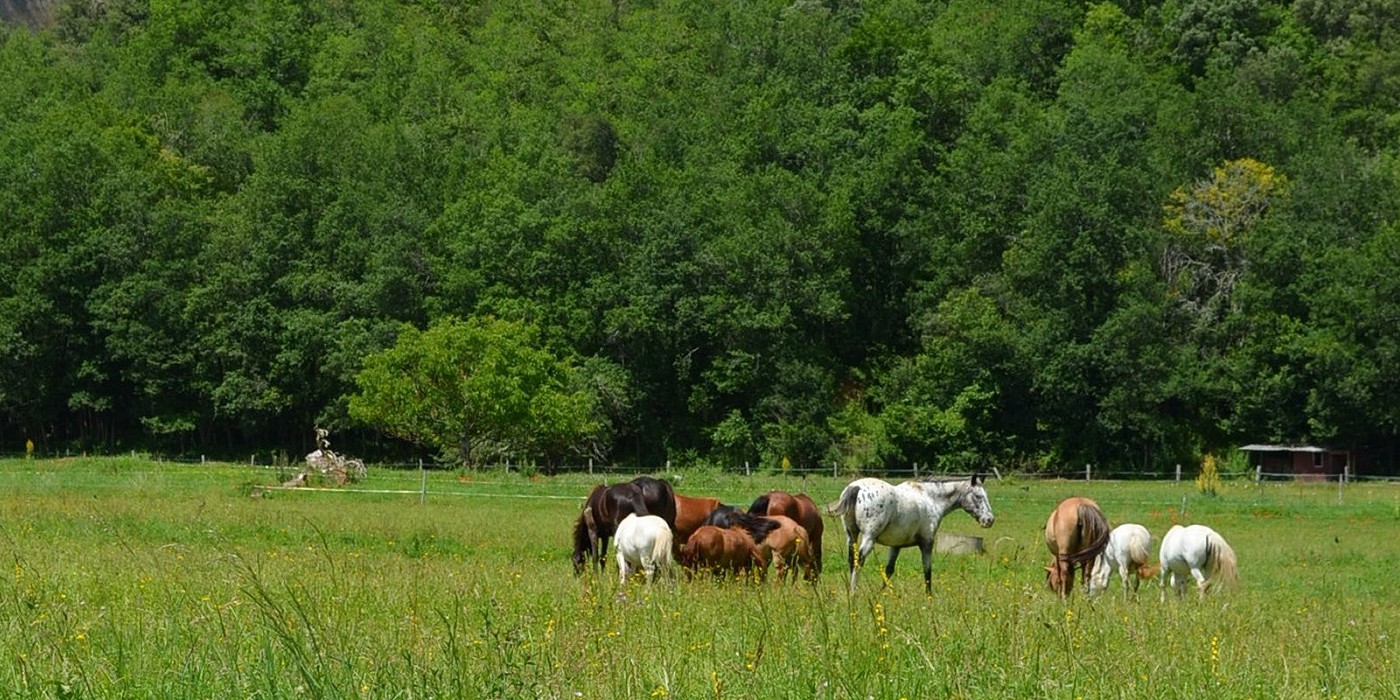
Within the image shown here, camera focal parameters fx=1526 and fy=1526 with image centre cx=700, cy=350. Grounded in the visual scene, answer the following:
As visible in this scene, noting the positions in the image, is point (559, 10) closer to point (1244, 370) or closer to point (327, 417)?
point (327, 417)

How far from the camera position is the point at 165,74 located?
120250mm

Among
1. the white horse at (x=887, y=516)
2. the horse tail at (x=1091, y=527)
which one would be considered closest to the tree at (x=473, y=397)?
the white horse at (x=887, y=516)

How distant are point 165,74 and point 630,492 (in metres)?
111

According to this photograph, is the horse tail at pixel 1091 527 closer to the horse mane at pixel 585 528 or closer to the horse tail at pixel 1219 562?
the horse tail at pixel 1219 562

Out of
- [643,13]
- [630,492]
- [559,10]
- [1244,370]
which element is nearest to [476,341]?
[1244,370]

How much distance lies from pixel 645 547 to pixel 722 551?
0.87 m

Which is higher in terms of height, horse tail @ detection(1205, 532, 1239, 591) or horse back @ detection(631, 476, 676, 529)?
horse back @ detection(631, 476, 676, 529)

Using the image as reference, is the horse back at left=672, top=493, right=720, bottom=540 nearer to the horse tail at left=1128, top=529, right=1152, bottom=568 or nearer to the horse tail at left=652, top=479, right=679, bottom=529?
the horse tail at left=652, top=479, right=679, bottom=529

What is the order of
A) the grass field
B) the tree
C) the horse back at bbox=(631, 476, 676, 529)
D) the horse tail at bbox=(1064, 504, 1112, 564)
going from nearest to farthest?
1. the grass field
2. the horse tail at bbox=(1064, 504, 1112, 564)
3. the horse back at bbox=(631, 476, 676, 529)
4. the tree

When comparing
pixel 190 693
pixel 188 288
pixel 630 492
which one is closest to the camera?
pixel 190 693

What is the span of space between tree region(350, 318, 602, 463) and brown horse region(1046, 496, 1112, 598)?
43362mm

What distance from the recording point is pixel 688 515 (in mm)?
20766

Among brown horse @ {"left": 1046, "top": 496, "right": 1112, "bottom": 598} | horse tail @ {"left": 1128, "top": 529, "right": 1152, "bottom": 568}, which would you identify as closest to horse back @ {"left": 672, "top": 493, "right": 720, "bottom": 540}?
brown horse @ {"left": 1046, "top": 496, "right": 1112, "bottom": 598}

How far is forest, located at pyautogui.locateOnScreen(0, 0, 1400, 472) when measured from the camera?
225 feet
